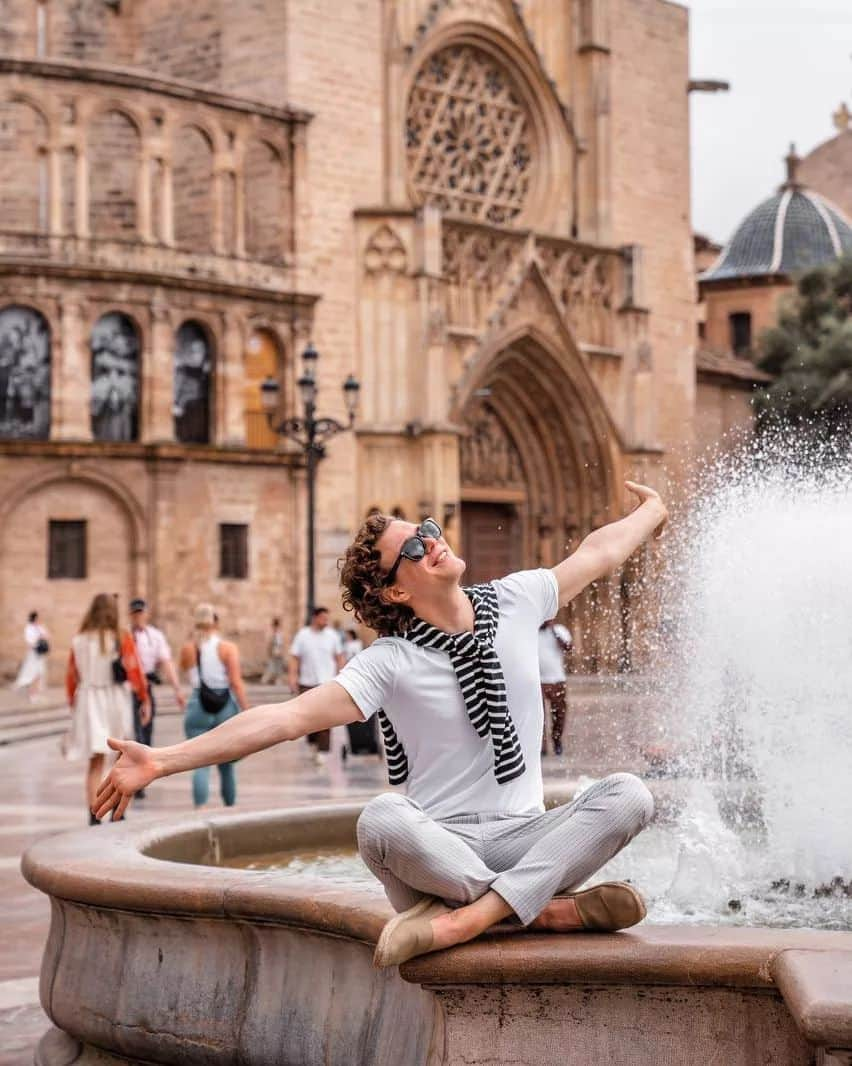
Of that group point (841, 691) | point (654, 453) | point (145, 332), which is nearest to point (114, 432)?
point (145, 332)

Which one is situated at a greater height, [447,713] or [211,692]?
[447,713]

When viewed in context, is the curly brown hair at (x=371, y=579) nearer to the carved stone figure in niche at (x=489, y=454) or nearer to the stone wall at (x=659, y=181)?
the carved stone figure in niche at (x=489, y=454)

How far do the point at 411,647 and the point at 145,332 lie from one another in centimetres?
2906

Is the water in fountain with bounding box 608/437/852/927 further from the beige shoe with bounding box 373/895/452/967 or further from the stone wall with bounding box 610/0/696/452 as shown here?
the stone wall with bounding box 610/0/696/452

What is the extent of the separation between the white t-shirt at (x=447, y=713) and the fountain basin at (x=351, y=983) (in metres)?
0.36

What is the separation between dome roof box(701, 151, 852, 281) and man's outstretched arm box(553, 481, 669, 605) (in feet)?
164

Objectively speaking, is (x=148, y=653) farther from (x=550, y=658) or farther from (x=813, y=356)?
(x=813, y=356)

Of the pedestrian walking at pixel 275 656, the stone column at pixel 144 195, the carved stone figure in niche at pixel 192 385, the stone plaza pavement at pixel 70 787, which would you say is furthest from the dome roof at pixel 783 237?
the stone plaza pavement at pixel 70 787

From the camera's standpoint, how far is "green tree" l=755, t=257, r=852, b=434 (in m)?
44.3

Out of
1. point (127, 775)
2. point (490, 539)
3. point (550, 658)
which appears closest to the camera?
point (127, 775)

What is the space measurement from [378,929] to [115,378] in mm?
28619

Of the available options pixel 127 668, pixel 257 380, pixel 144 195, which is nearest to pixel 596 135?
pixel 257 380

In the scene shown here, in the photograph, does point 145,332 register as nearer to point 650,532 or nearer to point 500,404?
point 500,404

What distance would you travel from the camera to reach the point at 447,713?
457cm
